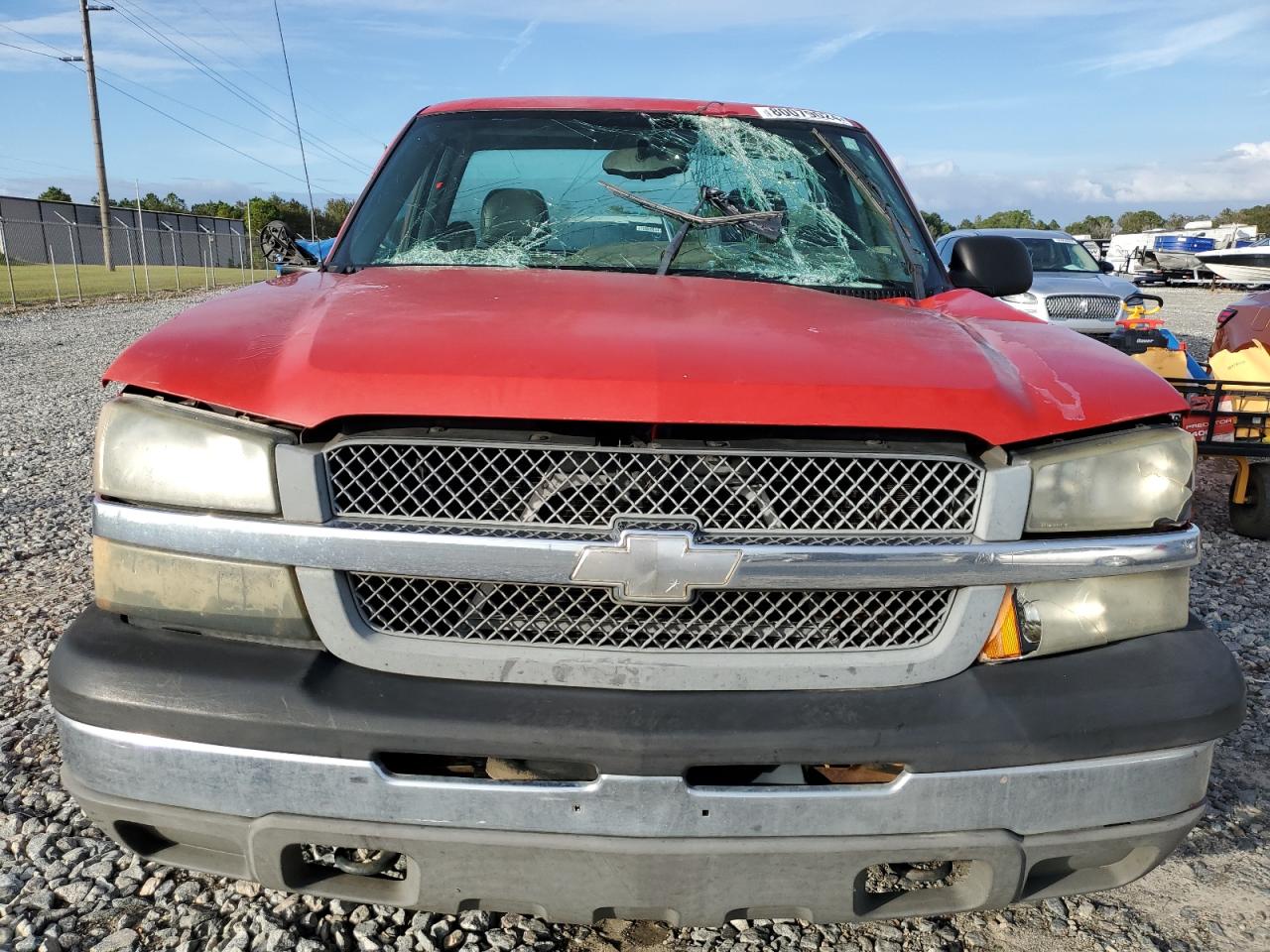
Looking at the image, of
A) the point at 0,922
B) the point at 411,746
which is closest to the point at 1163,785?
the point at 411,746

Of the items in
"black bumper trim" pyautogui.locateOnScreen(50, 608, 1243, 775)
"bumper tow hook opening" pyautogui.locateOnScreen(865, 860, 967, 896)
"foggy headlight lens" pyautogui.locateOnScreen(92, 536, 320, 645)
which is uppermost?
"foggy headlight lens" pyautogui.locateOnScreen(92, 536, 320, 645)

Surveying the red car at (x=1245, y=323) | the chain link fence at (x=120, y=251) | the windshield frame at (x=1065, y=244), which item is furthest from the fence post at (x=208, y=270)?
the red car at (x=1245, y=323)

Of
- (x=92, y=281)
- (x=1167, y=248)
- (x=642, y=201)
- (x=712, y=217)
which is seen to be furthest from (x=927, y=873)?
(x=1167, y=248)

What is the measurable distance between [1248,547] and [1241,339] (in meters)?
1.69

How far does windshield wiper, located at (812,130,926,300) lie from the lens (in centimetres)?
303

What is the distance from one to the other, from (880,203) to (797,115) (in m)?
0.51

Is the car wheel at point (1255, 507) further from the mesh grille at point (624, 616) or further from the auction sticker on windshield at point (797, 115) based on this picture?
the mesh grille at point (624, 616)

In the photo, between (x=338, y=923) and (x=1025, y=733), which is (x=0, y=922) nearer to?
(x=338, y=923)

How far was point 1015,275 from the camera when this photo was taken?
328 centimetres

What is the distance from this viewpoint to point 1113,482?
74.0 inches

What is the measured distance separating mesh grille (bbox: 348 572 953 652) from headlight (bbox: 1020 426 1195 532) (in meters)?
0.25

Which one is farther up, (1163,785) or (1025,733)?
(1025,733)

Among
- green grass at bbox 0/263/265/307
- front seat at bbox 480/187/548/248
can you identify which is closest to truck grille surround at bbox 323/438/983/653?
front seat at bbox 480/187/548/248

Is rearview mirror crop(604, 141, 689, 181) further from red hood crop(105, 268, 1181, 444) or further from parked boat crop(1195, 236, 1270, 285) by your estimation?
parked boat crop(1195, 236, 1270, 285)
